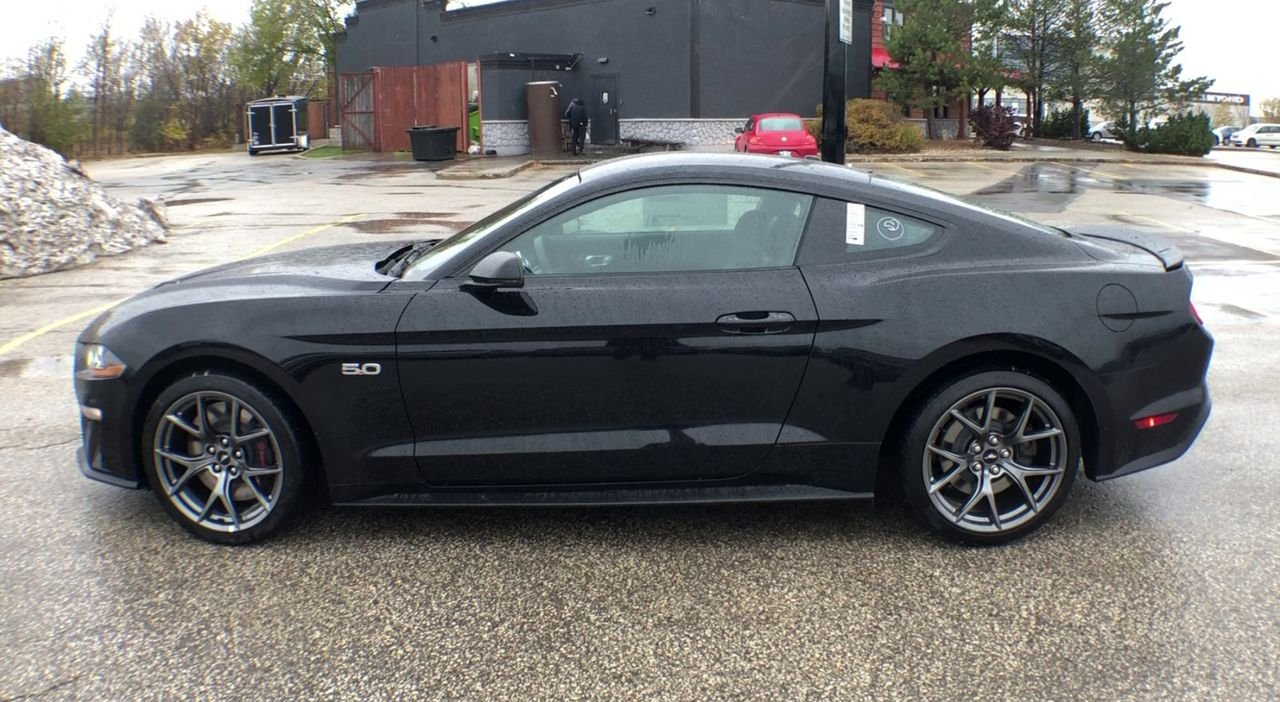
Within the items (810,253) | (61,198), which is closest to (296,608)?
(810,253)

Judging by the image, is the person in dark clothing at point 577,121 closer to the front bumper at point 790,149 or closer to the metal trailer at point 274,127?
the front bumper at point 790,149

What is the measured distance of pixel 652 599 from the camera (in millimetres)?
3707

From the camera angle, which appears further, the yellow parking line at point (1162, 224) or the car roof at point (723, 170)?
the yellow parking line at point (1162, 224)

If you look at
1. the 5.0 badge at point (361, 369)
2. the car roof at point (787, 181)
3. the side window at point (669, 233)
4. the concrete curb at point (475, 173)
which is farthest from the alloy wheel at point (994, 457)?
the concrete curb at point (475, 173)

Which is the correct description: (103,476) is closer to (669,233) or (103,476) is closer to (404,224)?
(669,233)

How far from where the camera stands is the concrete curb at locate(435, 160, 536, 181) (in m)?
26.1

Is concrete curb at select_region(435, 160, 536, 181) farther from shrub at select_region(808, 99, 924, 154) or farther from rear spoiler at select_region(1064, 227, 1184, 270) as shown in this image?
rear spoiler at select_region(1064, 227, 1184, 270)

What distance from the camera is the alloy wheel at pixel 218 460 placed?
404 cm

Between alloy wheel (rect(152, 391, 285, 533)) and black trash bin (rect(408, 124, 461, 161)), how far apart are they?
96.3 feet

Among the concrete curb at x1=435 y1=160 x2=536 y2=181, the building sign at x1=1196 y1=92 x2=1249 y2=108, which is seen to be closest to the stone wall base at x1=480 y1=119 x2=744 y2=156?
the concrete curb at x1=435 y1=160 x2=536 y2=181

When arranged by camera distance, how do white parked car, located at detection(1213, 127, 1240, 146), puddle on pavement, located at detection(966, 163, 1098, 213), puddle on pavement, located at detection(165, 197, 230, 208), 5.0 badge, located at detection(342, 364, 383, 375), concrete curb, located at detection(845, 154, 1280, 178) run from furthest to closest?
1. white parked car, located at detection(1213, 127, 1240, 146)
2. concrete curb, located at detection(845, 154, 1280, 178)
3. puddle on pavement, located at detection(165, 197, 230, 208)
4. puddle on pavement, located at detection(966, 163, 1098, 213)
5. 5.0 badge, located at detection(342, 364, 383, 375)

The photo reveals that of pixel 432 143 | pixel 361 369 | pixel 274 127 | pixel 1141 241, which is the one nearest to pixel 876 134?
pixel 432 143

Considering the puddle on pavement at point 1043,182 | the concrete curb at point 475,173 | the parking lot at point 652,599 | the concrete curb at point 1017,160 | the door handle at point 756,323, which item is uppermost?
the concrete curb at point 1017,160

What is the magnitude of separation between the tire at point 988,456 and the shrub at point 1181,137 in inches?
1398
